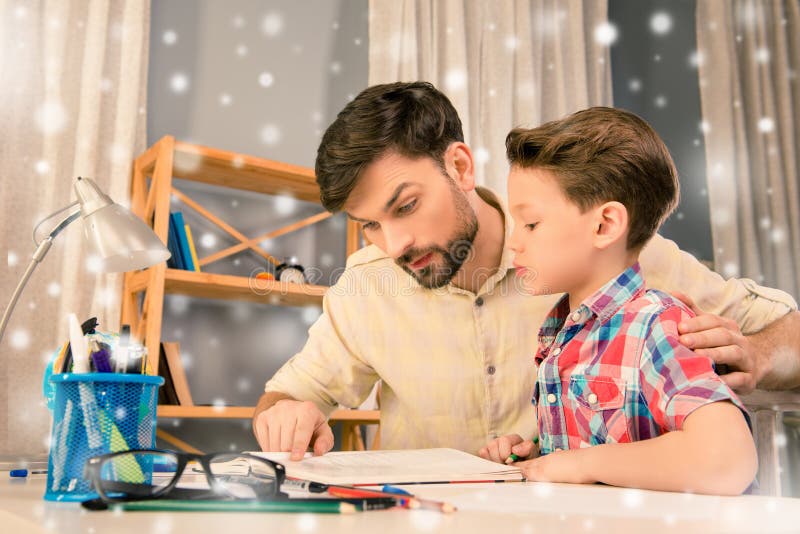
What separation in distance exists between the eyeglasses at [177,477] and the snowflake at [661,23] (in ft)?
9.67

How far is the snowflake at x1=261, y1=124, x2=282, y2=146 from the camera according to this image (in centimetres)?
242

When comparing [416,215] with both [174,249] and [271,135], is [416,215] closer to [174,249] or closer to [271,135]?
[174,249]

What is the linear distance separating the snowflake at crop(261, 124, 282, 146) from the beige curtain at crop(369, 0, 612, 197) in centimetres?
40

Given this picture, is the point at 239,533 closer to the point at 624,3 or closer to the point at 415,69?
the point at 415,69

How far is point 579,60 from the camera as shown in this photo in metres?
3.02

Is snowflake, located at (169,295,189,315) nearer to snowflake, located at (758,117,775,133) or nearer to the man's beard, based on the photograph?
the man's beard

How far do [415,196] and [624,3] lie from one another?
8.03 feet

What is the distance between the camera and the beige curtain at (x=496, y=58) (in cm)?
256

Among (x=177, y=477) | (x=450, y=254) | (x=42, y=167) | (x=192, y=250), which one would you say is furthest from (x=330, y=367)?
(x=42, y=167)

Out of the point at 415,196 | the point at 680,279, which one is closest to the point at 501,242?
the point at 415,196

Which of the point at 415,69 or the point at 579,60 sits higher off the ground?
the point at 579,60

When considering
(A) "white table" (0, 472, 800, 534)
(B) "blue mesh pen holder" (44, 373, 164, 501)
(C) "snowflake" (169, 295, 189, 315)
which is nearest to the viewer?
(A) "white table" (0, 472, 800, 534)

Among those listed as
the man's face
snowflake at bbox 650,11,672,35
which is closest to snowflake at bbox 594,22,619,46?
snowflake at bbox 650,11,672,35

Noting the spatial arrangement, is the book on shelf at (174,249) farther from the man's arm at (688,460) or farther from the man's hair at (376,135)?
the man's arm at (688,460)
